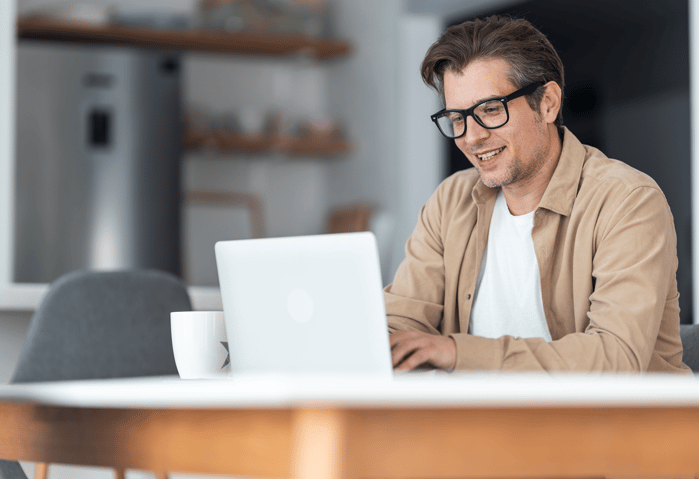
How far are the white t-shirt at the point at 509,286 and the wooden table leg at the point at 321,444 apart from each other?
932 mm

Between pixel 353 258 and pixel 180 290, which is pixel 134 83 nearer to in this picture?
pixel 180 290

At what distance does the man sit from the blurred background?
136 centimetres

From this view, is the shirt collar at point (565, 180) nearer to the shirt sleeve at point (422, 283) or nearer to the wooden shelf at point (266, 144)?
the shirt sleeve at point (422, 283)

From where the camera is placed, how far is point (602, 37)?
3139 mm

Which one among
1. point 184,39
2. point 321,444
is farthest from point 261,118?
point 321,444

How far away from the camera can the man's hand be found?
986 mm

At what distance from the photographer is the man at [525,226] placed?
46.1 inches

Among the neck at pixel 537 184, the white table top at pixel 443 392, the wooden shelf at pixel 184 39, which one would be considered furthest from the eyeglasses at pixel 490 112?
the wooden shelf at pixel 184 39

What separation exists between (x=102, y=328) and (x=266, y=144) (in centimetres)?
274

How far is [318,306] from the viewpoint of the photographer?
83cm

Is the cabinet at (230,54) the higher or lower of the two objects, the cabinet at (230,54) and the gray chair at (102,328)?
the higher

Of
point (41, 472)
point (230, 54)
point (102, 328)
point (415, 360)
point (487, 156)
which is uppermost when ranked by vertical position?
point (230, 54)

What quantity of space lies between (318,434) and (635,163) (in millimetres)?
2685

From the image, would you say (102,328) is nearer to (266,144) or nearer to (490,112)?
(490,112)
